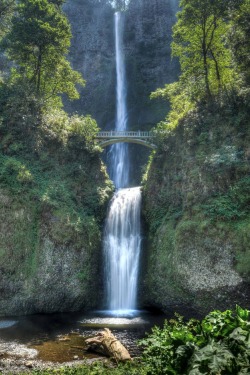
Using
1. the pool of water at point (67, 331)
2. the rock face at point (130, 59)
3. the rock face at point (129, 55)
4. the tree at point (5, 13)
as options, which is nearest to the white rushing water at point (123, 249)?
the pool of water at point (67, 331)

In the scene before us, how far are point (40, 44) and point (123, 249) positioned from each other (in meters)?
17.7

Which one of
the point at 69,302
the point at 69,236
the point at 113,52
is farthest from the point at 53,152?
the point at 113,52

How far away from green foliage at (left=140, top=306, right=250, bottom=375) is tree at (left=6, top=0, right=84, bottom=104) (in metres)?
25.9

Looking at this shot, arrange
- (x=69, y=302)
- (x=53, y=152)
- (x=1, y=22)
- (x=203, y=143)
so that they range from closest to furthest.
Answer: (x=69, y=302) → (x=203, y=143) → (x=53, y=152) → (x=1, y=22)

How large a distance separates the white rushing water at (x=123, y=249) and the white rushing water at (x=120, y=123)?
1772 centimetres

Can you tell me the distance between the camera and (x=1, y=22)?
30297mm

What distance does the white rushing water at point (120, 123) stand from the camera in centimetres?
4449

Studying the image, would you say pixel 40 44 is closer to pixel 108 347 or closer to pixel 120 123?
pixel 120 123

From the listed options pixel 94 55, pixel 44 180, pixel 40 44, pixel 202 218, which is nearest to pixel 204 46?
pixel 40 44

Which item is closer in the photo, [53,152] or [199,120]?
[199,120]

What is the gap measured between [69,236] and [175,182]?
7628 mm

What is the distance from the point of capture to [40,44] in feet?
90.0

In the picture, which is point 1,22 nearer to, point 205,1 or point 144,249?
point 205,1

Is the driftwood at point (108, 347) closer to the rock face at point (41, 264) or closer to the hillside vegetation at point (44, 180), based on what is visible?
the rock face at point (41, 264)
